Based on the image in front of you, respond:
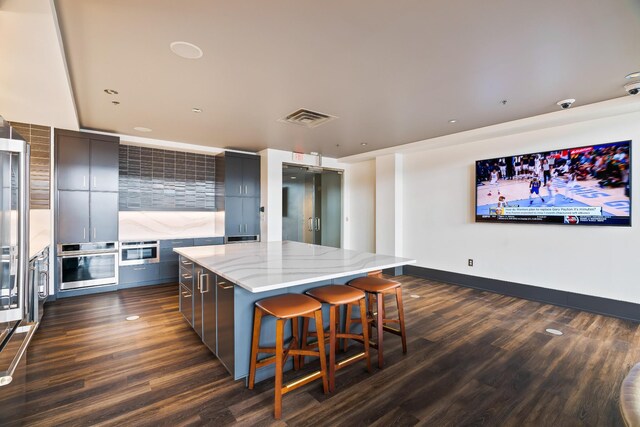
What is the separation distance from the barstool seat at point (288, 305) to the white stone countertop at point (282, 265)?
19 centimetres

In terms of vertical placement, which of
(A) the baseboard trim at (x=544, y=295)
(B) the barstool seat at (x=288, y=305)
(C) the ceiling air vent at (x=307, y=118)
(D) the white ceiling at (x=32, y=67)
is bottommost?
(A) the baseboard trim at (x=544, y=295)

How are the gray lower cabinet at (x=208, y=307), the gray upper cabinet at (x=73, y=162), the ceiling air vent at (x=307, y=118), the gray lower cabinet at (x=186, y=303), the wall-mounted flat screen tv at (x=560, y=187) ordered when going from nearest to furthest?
the gray lower cabinet at (x=208, y=307) → the gray lower cabinet at (x=186, y=303) → the wall-mounted flat screen tv at (x=560, y=187) → the ceiling air vent at (x=307, y=118) → the gray upper cabinet at (x=73, y=162)

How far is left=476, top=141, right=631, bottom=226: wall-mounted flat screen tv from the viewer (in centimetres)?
341

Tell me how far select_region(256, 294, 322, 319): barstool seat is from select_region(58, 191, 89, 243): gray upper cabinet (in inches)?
154

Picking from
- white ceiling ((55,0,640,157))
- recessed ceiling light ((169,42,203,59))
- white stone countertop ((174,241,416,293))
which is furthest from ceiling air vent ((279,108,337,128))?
white stone countertop ((174,241,416,293))

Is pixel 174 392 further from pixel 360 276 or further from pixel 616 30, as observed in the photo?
pixel 616 30

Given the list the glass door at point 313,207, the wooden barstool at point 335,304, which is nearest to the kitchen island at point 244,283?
the wooden barstool at point 335,304

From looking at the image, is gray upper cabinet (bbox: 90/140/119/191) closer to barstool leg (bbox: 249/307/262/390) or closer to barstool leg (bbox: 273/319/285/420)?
barstool leg (bbox: 249/307/262/390)

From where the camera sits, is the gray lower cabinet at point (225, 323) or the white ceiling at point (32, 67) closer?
the white ceiling at point (32, 67)

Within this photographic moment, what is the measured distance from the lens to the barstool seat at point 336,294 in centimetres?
216

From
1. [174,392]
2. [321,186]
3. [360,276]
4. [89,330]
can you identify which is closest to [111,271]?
[89,330]

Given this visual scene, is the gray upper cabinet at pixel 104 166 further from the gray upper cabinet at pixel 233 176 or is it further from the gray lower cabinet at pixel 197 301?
the gray lower cabinet at pixel 197 301

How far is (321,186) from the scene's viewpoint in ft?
24.3

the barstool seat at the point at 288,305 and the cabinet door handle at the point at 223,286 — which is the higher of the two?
the cabinet door handle at the point at 223,286
